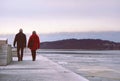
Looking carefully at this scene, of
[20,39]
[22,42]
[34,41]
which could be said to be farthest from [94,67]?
[34,41]

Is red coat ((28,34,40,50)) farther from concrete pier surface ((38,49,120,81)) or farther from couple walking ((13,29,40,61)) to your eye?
concrete pier surface ((38,49,120,81))

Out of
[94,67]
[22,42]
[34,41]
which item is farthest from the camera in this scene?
[34,41]

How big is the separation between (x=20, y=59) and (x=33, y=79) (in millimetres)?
13527

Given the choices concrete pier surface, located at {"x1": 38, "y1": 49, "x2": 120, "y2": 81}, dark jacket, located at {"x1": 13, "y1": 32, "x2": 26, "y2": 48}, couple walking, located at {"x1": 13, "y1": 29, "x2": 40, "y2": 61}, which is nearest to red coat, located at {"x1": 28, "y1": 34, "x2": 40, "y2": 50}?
couple walking, located at {"x1": 13, "y1": 29, "x2": 40, "y2": 61}

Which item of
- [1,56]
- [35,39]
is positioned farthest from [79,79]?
[35,39]

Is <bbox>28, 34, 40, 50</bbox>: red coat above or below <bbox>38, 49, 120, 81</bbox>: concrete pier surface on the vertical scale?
above

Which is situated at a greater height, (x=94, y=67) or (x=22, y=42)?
(x=22, y=42)

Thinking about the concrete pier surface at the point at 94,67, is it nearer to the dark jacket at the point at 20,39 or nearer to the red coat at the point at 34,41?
the red coat at the point at 34,41

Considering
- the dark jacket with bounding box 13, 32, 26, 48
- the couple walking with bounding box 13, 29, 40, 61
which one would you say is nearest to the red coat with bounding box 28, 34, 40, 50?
the couple walking with bounding box 13, 29, 40, 61

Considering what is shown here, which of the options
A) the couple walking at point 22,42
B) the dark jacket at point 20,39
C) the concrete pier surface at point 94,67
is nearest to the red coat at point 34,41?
the couple walking at point 22,42

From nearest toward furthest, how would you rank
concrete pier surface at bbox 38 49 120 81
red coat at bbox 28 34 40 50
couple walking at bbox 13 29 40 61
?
concrete pier surface at bbox 38 49 120 81
couple walking at bbox 13 29 40 61
red coat at bbox 28 34 40 50

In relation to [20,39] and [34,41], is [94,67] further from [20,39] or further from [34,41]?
[34,41]

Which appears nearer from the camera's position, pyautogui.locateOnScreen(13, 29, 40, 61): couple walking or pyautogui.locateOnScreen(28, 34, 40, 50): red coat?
pyautogui.locateOnScreen(13, 29, 40, 61): couple walking

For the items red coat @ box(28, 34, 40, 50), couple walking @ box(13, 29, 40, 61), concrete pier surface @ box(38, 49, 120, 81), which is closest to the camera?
concrete pier surface @ box(38, 49, 120, 81)
